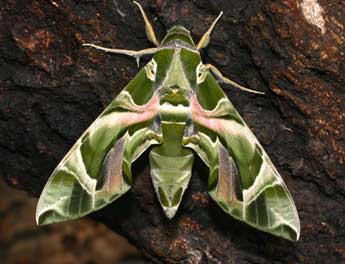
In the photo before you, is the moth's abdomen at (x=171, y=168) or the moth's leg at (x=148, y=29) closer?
the moth's abdomen at (x=171, y=168)

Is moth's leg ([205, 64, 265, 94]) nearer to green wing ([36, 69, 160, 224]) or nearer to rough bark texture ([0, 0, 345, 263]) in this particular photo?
rough bark texture ([0, 0, 345, 263])

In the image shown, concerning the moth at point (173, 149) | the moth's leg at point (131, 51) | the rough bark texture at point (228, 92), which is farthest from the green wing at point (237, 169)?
the moth's leg at point (131, 51)

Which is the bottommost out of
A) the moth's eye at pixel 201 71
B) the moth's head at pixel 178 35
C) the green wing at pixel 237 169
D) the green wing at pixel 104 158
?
the green wing at pixel 104 158

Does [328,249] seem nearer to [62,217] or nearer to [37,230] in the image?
[62,217]

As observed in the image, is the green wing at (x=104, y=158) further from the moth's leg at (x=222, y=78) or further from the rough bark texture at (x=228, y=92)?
the moth's leg at (x=222, y=78)

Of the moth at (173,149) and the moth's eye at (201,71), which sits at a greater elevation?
the moth's eye at (201,71)

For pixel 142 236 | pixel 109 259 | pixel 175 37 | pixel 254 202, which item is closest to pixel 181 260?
pixel 142 236
